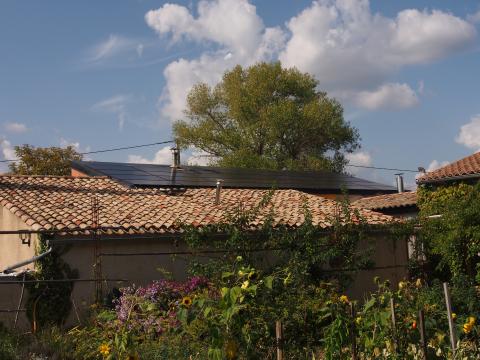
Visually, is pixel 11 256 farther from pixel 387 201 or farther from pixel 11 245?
pixel 387 201

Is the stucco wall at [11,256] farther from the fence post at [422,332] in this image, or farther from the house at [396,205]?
the house at [396,205]

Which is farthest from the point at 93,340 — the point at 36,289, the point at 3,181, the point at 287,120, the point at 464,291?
the point at 287,120

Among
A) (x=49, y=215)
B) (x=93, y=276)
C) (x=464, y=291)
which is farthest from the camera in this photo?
(x=49, y=215)

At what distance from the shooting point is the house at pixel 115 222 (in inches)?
510

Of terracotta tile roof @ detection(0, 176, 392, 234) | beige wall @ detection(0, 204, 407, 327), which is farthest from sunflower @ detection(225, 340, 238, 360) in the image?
beige wall @ detection(0, 204, 407, 327)

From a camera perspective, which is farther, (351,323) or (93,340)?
(93,340)

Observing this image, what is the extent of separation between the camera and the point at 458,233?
14477mm

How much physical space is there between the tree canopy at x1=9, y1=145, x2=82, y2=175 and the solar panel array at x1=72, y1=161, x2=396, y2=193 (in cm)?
1141

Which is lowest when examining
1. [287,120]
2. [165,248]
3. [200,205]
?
[165,248]

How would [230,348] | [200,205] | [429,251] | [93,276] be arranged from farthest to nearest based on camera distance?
[200,205] < [429,251] < [93,276] < [230,348]

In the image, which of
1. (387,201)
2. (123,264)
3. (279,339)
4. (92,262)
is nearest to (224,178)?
(387,201)

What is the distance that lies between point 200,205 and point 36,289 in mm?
6199

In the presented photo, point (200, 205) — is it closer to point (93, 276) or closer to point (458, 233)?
point (93, 276)

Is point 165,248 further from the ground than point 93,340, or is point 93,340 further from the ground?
point 165,248
